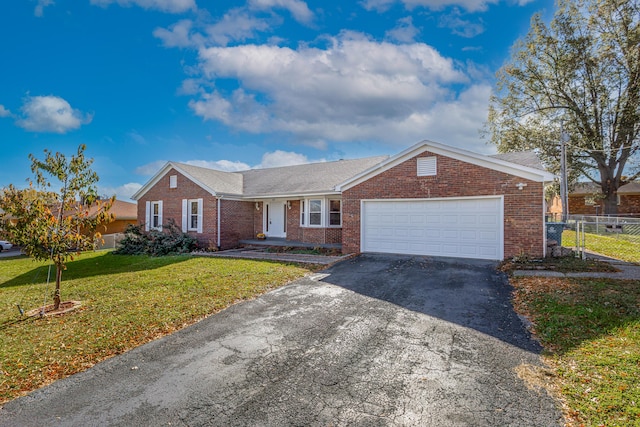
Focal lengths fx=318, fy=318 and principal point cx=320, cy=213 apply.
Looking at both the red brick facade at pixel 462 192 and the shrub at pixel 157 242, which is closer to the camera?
the red brick facade at pixel 462 192

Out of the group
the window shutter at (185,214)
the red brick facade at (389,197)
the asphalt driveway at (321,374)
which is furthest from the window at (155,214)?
the asphalt driveway at (321,374)

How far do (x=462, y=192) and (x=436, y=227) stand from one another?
1.53m

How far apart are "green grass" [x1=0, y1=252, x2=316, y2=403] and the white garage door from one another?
3.93 metres

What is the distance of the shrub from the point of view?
52.3ft

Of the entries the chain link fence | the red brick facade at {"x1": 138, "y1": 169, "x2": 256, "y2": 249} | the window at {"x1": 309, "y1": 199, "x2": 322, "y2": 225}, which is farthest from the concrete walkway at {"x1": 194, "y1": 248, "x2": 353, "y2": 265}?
the chain link fence

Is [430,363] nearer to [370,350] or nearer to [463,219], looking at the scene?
[370,350]

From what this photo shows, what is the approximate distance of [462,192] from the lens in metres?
11.0

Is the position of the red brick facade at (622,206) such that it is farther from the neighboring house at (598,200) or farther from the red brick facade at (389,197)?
the red brick facade at (389,197)

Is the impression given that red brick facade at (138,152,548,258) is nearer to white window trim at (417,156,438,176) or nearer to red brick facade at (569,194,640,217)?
white window trim at (417,156,438,176)

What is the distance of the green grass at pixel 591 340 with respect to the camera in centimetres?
310

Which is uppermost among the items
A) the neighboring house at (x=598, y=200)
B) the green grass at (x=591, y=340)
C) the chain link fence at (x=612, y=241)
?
the neighboring house at (x=598, y=200)

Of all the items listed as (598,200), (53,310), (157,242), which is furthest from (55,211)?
(598,200)

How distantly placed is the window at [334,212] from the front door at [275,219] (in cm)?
322

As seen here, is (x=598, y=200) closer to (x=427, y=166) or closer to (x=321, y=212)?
(x=427, y=166)
